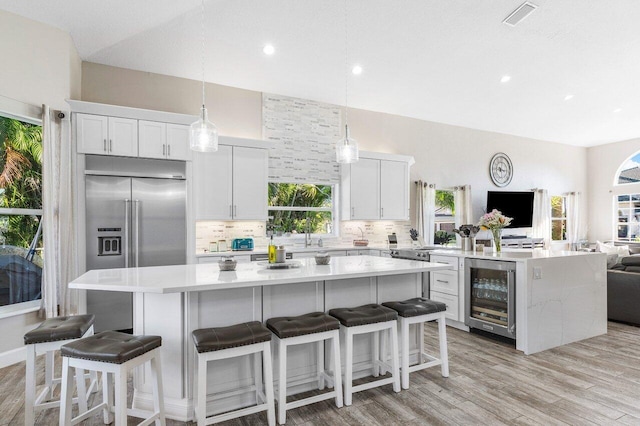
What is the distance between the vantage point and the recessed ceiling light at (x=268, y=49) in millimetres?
4477

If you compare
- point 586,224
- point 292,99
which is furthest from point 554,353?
point 586,224

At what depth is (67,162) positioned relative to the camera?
3.98m

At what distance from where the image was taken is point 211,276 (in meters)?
2.57

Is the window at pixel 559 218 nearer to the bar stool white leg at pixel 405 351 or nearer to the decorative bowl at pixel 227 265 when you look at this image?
the bar stool white leg at pixel 405 351

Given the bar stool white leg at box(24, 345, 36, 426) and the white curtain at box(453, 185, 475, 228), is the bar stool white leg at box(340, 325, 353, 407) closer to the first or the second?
the bar stool white leg at box(24, 345, 36, 426)

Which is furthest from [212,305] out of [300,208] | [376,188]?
[376,188]

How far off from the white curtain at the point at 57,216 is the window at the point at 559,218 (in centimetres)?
1037

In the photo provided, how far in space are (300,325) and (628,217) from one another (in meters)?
10.4

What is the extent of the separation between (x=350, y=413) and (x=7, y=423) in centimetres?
229

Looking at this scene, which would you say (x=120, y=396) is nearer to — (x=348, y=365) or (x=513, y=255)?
(x=348, y=365)

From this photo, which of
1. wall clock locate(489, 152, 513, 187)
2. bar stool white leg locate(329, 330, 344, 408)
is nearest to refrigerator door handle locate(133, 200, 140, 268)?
bar stool white leg locate(329, 330, 344, 408)

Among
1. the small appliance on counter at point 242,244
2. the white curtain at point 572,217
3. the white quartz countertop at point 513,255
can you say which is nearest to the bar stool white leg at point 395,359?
the white quartz countertop at point 513,255

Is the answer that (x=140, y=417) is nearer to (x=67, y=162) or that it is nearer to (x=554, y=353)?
(x=67, y=162)

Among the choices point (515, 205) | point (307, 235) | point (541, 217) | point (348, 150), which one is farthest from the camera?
point (541, 217)
